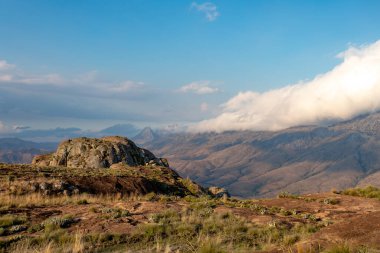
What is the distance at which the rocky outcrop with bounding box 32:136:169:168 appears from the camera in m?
66.4

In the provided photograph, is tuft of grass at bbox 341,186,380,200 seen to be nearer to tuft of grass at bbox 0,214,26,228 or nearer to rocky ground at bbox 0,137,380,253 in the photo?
rocky ground at bbox 0,137,380,253

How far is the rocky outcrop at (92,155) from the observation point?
6644 cm

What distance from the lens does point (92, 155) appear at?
67.4m

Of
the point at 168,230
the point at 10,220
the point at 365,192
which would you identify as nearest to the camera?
the point at 168,230

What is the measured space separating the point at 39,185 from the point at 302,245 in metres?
27.7

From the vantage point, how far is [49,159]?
236ft

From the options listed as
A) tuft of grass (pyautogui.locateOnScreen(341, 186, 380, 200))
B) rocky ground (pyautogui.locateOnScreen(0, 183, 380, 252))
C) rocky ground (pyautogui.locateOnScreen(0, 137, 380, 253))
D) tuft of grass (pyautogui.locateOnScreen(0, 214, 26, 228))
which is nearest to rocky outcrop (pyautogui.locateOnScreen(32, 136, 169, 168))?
rocky ground (pyautogui.locateOnScreen(0, 137, 380, 253))

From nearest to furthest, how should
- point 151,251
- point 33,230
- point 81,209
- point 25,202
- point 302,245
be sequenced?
1. point 302,245
2. point 151,251
3. point 33,230
4. point 81,209
5. point 25,202

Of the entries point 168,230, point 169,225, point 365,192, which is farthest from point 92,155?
point 168,230

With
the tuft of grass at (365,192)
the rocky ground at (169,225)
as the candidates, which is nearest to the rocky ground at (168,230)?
the rocky ground at (169,225)

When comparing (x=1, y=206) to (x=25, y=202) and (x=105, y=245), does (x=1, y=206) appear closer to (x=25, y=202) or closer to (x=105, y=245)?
(x=25, y=202)

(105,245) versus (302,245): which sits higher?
(302,245)

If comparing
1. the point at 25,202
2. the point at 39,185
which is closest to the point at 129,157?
the point at 39,185

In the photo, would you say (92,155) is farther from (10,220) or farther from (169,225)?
(169,225)
